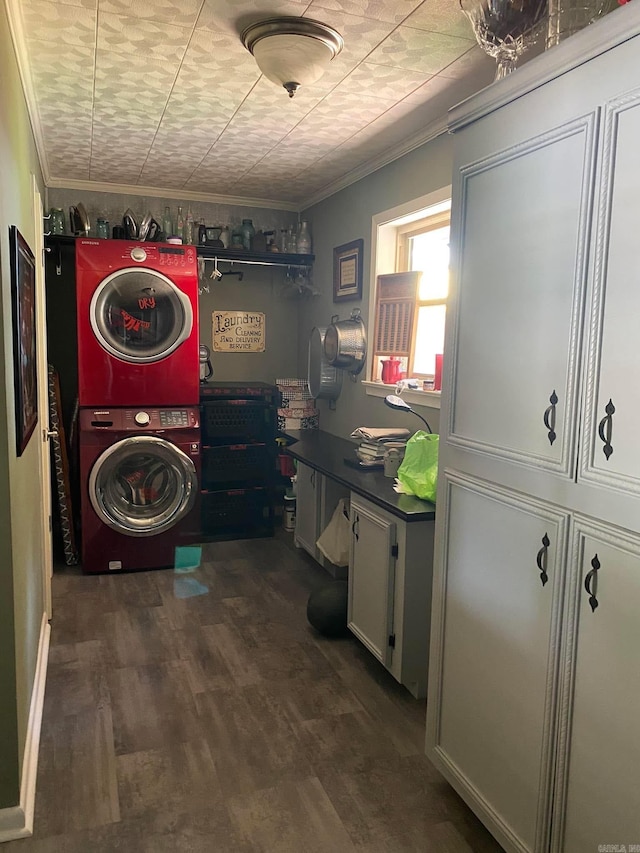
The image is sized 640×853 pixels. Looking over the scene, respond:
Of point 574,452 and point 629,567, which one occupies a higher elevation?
point 574,452

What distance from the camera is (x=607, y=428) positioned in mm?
1366

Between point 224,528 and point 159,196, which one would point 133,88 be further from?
point 224,528

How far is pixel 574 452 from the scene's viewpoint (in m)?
1.45

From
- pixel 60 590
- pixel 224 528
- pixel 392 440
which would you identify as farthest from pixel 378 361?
pixel 60 590

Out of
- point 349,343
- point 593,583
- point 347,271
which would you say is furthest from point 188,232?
point 593,583

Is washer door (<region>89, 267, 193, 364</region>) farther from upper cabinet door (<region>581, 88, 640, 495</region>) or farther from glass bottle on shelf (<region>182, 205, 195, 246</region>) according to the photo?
upper cabinet door (<region>581, 88, 640, 495</region>)

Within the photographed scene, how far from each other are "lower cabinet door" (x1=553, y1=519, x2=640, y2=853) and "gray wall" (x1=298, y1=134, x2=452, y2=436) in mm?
1662

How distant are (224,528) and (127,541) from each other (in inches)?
29.9

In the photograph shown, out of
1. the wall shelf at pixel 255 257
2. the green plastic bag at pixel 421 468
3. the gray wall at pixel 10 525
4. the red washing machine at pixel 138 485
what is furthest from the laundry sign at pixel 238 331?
the gray wall at pixel 10 525

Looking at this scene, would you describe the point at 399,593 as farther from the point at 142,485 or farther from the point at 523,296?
the point at 142,485

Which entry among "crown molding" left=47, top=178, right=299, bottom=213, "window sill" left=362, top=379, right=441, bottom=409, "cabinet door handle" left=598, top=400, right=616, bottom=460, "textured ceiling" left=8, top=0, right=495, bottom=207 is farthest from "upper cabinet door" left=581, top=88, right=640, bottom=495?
"crown molding" left=47, top=178, right=299, bottom=213

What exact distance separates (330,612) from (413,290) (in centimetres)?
169

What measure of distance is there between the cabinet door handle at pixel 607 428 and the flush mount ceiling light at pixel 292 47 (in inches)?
62.2

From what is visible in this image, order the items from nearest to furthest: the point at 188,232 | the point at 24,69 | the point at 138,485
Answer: the point at 24,69 → the point at 138,485 → the point at 188,232
